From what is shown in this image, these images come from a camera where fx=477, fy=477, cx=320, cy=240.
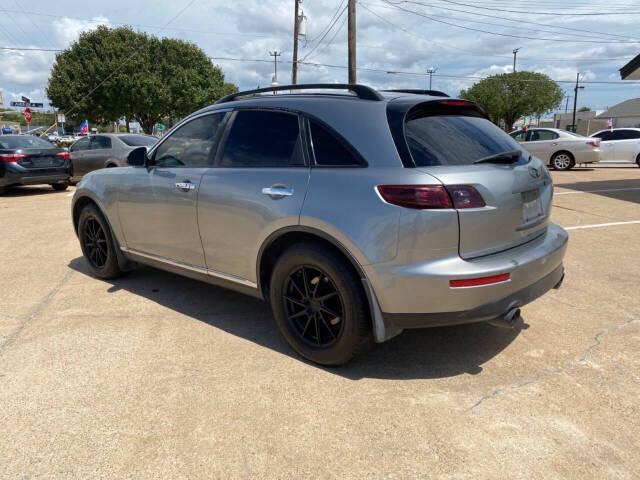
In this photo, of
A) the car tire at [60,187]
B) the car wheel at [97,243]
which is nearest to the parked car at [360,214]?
the car wheel at [97,243]

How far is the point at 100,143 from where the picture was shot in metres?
12.9

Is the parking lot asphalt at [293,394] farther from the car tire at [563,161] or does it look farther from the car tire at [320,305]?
the car tire at [563,161]

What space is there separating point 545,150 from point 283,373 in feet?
53.3

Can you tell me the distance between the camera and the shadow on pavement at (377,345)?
9.93ft

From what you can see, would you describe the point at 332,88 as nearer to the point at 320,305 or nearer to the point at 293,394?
the point at 320,305

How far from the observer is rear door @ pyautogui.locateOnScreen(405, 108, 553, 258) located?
2.57 meters

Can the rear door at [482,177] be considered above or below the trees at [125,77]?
below

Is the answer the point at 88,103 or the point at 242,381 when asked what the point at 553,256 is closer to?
the point at 242,381

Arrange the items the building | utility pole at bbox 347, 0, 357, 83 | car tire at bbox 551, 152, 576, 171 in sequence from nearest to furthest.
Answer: car tire at bbox 551, 152, 576, 171 → utility pole at bbox 347, 0, 357, 83 → the building

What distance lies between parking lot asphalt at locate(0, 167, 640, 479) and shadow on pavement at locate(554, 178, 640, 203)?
677 centimetres

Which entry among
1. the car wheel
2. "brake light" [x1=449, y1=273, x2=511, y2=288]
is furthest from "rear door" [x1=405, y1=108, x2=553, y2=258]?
the car wheel

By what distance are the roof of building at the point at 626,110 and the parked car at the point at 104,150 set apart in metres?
73.9

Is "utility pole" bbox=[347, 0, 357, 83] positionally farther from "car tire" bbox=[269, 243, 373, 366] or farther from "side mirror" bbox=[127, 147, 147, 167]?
"car tire" bbox=[269, 243, 373, 366]

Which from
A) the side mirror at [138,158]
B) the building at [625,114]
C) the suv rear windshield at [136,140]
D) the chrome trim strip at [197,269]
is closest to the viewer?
the chrome trim strip at [197,269]
